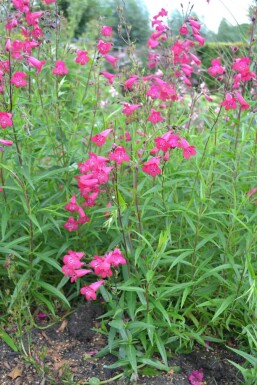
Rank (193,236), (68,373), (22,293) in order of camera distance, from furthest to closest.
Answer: (193,236), (22,293), (68,373)

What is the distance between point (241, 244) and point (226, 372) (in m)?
0.83

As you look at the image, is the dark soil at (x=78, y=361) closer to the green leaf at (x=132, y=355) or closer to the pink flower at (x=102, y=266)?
the green leaf at (x=132, y=355)

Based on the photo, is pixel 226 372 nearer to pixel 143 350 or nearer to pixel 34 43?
pixel 143 350

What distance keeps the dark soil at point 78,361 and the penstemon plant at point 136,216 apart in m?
0.11

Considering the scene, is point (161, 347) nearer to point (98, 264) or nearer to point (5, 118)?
point (98, 264)

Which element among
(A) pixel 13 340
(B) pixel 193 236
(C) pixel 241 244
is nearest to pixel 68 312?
(A) pixel 13 340

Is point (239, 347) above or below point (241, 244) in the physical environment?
below

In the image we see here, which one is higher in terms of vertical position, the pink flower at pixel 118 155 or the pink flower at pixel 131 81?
the pink flower at pixel 131 81

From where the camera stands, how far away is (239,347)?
3588 mm

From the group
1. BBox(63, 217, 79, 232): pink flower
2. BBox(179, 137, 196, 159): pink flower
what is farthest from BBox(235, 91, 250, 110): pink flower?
BBox(63, 217, 79, 232): pink flower

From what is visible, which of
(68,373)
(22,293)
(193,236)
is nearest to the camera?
(68,373)

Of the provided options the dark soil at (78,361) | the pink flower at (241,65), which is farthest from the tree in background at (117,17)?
the dark soil at (78,361)

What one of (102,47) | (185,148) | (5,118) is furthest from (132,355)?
(102,47)

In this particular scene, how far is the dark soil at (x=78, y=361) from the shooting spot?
333 centimetres
